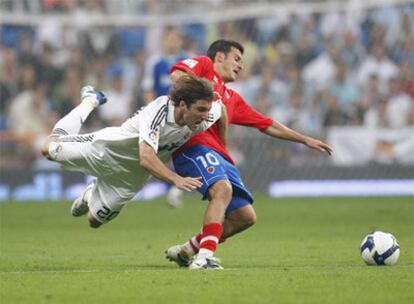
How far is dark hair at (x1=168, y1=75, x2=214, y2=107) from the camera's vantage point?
9.38 meters

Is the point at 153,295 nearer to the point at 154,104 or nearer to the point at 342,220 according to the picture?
the point at 154,104

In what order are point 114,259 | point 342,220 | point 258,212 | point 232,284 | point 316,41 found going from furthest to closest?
point 316,41, point 258,212, point 342,220, point 114,259, point 232,284

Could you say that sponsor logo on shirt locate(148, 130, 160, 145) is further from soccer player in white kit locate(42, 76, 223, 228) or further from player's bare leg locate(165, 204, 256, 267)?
player's bare leg locate(165, 204, 256, 267)

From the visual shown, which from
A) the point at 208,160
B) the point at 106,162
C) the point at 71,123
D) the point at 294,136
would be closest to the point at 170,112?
the point at 208,160

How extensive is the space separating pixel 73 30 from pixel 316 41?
5573mm

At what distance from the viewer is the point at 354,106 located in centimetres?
2384

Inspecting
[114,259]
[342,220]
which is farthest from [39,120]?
[114,259]

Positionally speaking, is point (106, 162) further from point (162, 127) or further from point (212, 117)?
point (212, 117)

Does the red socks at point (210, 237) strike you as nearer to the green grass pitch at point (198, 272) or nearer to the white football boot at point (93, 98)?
the green grass pitch at point (198, 272)

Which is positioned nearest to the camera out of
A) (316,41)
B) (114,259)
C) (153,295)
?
(153,295)

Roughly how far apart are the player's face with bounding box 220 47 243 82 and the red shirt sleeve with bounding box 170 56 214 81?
42 cm

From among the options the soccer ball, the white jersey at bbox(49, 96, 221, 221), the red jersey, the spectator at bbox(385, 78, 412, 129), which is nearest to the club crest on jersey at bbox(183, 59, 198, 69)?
the red jersey

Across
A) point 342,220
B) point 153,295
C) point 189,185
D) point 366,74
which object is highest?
point 366,74

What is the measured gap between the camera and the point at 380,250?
9.87 m
